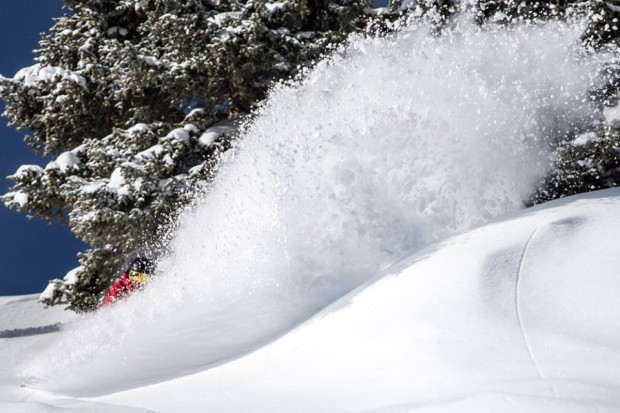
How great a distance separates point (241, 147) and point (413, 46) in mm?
2632

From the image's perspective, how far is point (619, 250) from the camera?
13.4 feet

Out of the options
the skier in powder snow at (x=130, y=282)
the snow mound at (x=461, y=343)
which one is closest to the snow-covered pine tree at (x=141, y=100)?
the skier in powder snow at (x=130, y=282)

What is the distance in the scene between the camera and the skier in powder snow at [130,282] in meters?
8.50

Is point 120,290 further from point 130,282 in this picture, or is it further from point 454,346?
point 454,346

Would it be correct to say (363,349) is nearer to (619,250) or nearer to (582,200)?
(619,250)

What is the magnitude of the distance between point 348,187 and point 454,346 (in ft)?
9.17

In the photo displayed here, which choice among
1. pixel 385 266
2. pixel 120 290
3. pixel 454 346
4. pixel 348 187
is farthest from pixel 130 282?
pixel 454 346

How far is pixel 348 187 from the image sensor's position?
6031mm

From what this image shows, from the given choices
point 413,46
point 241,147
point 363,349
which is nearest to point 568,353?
point 363,349

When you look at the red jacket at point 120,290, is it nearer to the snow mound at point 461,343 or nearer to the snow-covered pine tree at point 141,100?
the snow-covered pine tree at point 141,100

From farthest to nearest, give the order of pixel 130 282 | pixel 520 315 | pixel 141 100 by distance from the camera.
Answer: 1. pixel 141 100
2. pixel 130 282
3. pixel 520 315

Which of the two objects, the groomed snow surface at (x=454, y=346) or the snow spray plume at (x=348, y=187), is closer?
the groomed snow surface at (x=454, y=346)

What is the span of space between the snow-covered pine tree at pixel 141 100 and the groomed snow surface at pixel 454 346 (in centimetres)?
536

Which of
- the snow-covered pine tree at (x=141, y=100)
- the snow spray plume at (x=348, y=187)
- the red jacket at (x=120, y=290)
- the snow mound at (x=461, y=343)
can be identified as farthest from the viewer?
the snow-covered pine tree at (x=141, y=100)
